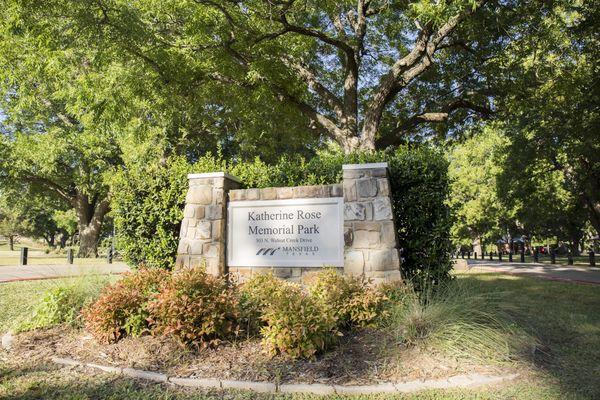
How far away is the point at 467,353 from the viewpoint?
4.49 metres

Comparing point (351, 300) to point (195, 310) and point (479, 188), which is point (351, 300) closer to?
point (195, 310)

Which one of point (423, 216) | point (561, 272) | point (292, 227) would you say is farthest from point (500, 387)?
point (561, 272)

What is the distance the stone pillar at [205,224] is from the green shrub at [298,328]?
2.46 m

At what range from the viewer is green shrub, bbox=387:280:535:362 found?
4.57m

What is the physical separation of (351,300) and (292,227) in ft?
6.22

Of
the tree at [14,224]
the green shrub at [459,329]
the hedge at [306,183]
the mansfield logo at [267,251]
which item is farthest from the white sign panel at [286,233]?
the tree at [14,224]

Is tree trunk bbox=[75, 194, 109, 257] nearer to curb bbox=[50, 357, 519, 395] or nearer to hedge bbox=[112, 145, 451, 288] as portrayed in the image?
hedge bbox=[112, 145, 451, 288]

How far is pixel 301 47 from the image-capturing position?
12438mm

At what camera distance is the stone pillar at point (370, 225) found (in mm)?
6105

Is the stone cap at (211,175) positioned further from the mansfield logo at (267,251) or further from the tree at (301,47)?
the tree at (301,47)

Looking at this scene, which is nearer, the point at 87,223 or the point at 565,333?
the point at 565,333

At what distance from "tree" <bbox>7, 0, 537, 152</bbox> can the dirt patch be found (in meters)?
6.05

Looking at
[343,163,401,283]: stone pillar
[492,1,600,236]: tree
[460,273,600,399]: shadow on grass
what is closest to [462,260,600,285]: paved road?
[460,273,600,399]: shadow on grass

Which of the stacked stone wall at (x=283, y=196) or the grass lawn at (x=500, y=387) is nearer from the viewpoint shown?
the grass lawn at (x=500, y=387)
